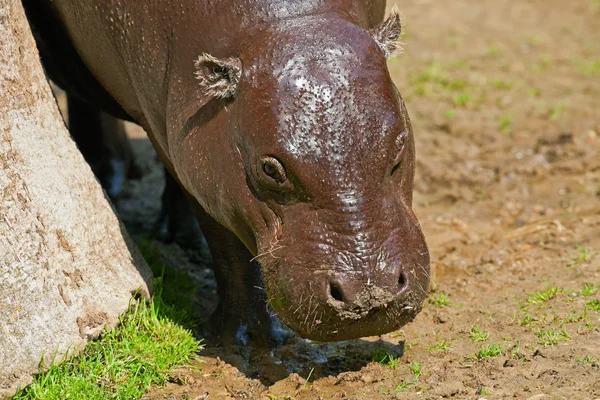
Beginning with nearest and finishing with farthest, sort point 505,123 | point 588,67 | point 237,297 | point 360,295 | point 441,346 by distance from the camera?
point 360,295 < point 441,346 < point 237,297 < point 505,123 < point 588,67

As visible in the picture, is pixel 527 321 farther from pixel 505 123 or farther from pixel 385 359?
pixel 505 123

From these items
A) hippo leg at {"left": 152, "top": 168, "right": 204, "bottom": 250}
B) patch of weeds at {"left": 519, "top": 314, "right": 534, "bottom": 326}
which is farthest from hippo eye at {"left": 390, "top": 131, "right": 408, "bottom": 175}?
hippo leg at {"left": 152, "top": 168, "right": 204, "bottom": 250}

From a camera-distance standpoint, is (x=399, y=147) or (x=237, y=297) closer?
(x=399, y=147)

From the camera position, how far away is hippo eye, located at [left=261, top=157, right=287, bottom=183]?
368 cm

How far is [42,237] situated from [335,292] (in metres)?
1.50

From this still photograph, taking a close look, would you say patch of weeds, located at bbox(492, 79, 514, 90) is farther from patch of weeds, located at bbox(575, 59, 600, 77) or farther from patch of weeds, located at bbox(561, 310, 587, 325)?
patch of weeds, located at bbox(561, 310, 587, 325)

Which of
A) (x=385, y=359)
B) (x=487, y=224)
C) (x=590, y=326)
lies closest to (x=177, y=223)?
(x=487, y=224)

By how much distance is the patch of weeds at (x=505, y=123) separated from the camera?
7958 millimetres

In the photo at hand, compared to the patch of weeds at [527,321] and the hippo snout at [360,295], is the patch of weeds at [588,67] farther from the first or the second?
the hippo snout at [360,295]

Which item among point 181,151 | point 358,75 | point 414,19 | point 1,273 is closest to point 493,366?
point 358,75

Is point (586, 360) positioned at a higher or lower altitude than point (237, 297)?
lower

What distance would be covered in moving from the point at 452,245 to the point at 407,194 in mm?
2133

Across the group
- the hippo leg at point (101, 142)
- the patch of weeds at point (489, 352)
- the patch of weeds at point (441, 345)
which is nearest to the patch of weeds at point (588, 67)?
the hippo leg at point (101, 142)

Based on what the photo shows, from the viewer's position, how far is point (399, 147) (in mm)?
3783
